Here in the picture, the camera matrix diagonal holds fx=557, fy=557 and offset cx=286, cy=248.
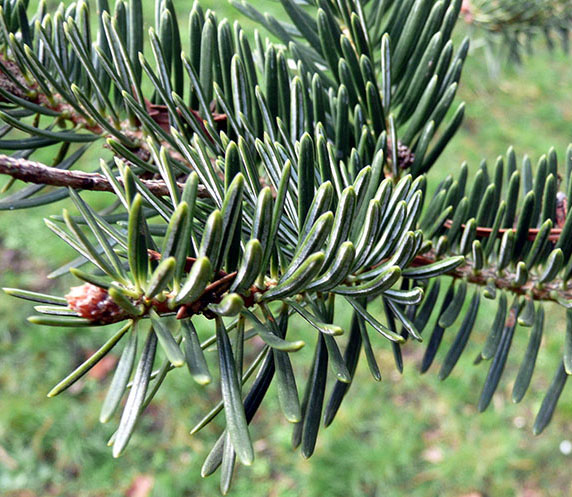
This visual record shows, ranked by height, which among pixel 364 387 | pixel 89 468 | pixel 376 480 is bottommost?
pixel 89 468

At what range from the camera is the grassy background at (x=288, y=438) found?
1437mm

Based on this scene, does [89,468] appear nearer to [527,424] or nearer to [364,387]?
[364,387]

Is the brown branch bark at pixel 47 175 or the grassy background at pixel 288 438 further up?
the brown branch bark at pixel 47 175

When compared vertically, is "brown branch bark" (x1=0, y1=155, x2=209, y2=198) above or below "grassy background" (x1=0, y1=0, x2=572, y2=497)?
above

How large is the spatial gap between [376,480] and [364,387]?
26 centimetres

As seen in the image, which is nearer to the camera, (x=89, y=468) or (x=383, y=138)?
(x=383, y=138)

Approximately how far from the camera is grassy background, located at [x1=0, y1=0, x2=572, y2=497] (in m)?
1.44

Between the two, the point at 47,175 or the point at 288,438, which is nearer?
the point at 47,175

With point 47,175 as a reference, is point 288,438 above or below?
below

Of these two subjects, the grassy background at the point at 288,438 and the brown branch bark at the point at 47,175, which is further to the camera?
the grassy background at the point at 288,438

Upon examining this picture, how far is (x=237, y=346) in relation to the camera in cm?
30

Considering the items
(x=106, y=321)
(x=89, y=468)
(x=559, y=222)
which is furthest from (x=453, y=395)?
(x=106, y=321)

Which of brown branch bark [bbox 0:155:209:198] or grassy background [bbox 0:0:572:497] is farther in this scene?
grassy background [bbox 0:0:572:497]

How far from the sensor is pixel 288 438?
1.48 m
